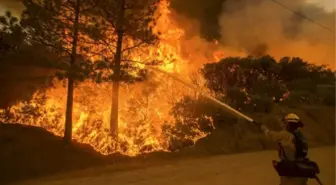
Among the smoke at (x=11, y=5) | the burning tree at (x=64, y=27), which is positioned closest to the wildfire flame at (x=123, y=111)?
the burning tree at (x=64, y=27)

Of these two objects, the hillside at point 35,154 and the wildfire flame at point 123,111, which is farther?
the wildfire flame at point 123,111

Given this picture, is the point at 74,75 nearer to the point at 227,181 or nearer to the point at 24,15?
the point at 24,15

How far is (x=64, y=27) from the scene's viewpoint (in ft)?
44.6

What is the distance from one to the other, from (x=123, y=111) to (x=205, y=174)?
648 cm

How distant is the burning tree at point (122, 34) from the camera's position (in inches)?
552

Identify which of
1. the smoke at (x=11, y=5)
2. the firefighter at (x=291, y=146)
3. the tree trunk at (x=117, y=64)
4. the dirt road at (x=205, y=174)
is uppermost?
the smoke at (x=11, y=5)

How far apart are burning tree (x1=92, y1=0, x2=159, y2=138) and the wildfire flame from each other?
0.97 meters

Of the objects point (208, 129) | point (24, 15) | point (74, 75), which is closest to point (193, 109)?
point (208, 129)

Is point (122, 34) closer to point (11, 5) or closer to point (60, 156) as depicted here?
point (11, 5)

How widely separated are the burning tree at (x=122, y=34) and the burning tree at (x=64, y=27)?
2.32 ft

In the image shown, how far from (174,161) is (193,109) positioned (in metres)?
5.37

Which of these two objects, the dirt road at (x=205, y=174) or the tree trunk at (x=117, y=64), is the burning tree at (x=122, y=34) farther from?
the dirt road at (x=205, y=174)

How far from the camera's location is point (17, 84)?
17094 millimetres

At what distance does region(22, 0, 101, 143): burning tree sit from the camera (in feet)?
43.7
